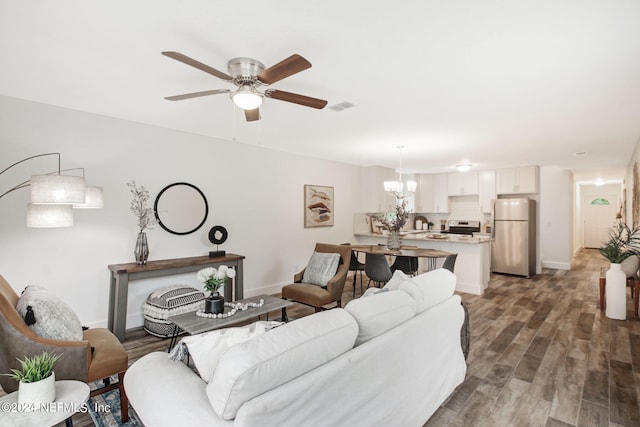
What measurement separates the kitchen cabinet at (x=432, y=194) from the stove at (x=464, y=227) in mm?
393

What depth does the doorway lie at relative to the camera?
415 inches

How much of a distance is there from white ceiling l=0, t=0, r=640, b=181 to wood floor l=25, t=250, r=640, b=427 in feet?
7.75

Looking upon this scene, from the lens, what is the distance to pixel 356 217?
264 inches

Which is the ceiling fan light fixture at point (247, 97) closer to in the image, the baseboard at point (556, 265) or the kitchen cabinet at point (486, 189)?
the kitchen cabinet at point (486, 189)

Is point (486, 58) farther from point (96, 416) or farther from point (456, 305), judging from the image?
point (96, 416)

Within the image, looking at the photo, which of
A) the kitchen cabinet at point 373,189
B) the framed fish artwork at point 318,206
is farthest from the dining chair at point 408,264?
the kitchen cabinet at point 373,189

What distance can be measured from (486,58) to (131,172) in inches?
145

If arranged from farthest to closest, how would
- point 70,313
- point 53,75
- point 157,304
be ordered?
1. point 157,304
2. point 53,75
3. point 70,313

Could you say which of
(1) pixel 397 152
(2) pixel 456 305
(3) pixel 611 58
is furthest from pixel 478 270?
(3) pixel 611 58

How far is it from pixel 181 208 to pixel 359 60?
2.94 meters

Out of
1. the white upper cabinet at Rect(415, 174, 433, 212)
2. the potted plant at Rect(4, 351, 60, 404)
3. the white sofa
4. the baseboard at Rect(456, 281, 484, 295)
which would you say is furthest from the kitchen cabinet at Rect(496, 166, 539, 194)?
the potted plant at Rect(4, 351, 60, 404)

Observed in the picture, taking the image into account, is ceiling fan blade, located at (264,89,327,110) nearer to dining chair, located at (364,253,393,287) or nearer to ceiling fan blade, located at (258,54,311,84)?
ceiling fan blade, located at (258,54,311,84)

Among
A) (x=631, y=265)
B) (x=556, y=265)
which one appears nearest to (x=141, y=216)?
(x=631, y=265)

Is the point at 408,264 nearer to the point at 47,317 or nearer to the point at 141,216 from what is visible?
the point at 141,216
